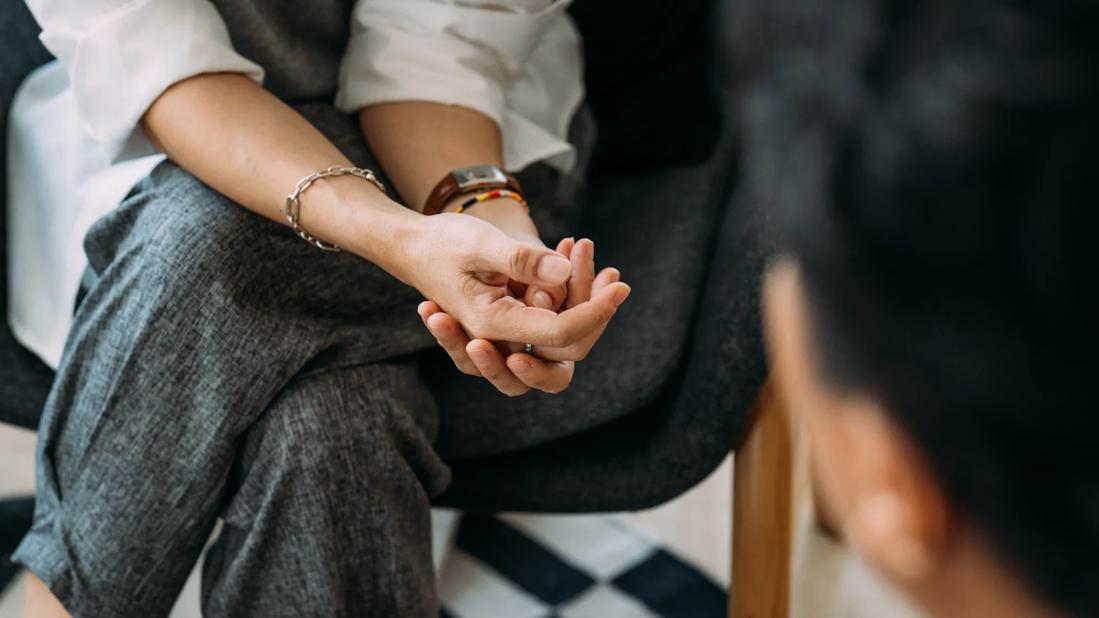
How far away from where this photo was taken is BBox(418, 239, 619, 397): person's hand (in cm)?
80

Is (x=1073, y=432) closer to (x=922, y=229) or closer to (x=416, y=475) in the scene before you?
(x=922, y=229)

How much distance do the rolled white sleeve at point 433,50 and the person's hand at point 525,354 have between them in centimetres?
24

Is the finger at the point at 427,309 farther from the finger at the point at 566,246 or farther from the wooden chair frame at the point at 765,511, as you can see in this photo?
the wooden chair frame at the point at 765,511

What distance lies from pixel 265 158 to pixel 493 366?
23 cm

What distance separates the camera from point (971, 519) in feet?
1.22

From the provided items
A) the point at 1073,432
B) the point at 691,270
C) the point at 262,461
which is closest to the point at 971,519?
the point at 1073,432

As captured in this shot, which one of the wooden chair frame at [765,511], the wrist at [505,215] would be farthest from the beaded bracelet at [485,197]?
the wooden chair frame at [765,511]

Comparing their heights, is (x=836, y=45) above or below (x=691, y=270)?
above

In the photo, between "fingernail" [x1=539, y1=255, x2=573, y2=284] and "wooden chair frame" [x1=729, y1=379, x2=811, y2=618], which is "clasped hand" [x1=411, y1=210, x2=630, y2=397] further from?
"wooden chair frame" [x1=729, y1=379, x2=811, y2=618]

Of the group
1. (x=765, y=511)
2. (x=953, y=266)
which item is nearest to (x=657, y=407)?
(x=765, y=511)

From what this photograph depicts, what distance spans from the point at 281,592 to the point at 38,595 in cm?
19

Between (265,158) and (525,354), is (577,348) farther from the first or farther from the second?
(265,158)

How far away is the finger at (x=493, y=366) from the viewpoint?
2.61ft

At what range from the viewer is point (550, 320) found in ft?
2.56
